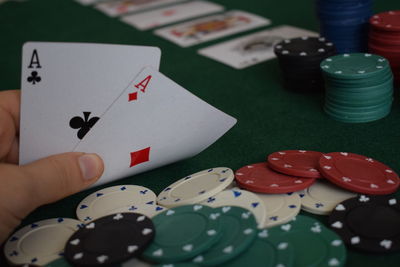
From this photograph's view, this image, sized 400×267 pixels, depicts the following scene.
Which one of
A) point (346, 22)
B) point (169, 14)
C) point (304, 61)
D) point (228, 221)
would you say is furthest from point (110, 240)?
point (169, 14)

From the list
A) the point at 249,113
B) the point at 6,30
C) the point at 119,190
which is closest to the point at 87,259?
the point at 119,190

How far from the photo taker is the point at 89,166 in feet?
4.89

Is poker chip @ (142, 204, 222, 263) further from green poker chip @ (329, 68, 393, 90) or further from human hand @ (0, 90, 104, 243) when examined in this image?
green poker chip @ (329, 68, 393, 90)

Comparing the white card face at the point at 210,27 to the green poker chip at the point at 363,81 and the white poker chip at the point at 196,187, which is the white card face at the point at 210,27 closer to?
the green poker chip at the point at 363,81

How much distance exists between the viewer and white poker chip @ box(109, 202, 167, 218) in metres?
1.50

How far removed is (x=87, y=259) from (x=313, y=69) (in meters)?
1.32

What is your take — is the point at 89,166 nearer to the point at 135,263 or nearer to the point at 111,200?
the point at 111,200

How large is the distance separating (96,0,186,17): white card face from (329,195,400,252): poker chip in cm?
281

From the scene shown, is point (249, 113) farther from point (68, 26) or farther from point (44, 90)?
point (68, 26)

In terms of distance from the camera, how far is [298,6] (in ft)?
11.3

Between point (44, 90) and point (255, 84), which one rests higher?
point (44, 90)

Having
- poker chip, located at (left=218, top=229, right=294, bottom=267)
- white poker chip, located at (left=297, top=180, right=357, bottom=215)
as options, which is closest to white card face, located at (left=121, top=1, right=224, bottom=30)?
white poker chip, located at (left=297, top=180, right=357, bottom=215)

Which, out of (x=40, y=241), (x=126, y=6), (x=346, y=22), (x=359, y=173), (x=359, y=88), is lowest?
(x=40, y=241)

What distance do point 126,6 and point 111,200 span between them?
104 inches
